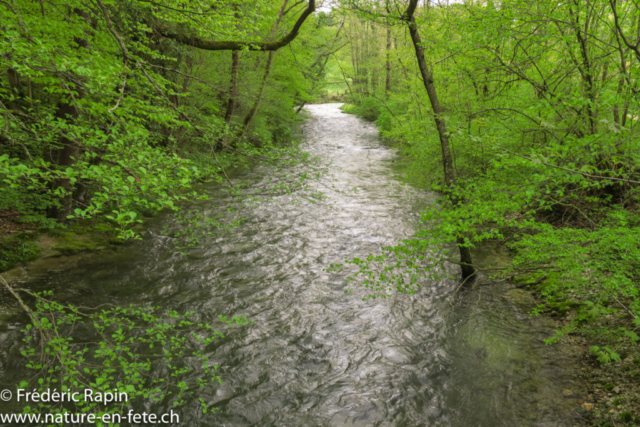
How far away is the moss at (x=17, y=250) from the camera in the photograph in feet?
23.8

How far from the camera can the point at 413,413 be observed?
4988 mm

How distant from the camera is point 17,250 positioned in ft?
24.8

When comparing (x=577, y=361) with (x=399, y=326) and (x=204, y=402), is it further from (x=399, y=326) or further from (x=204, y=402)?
(x=204, y=402)

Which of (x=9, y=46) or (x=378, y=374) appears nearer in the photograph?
(x=9, y=46)

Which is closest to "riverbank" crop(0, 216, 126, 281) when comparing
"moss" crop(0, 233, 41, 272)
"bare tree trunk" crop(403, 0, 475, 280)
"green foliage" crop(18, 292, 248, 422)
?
"moss" crop(0, 233, 41, 272)

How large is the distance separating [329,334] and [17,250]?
23.7 ft

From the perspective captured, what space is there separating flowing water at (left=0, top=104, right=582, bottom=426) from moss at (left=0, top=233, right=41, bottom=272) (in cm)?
65

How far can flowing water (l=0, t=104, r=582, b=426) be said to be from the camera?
5012 mm

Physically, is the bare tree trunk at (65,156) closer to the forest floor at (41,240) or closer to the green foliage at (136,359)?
the forest floor at (41,240)

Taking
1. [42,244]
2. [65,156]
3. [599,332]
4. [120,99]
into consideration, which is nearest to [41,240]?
[42,244]

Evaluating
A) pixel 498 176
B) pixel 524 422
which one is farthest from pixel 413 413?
pixel 498 176

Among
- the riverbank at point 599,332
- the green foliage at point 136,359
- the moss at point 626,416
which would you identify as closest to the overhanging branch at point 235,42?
the green foliage at point 136,359

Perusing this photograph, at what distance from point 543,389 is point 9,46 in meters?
8.23

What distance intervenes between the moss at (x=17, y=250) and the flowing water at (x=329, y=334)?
2.13 feet
